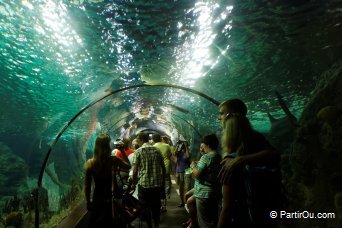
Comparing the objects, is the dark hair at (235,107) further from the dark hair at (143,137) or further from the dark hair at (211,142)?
the dark hair at (143,137)

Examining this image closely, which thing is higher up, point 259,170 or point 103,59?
point 103,59

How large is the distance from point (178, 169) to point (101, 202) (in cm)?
523

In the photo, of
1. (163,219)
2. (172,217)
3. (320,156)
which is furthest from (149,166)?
(320,156)

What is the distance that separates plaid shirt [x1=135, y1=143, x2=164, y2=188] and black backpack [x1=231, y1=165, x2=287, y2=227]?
13.2 ft

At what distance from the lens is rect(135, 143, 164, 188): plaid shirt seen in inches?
232

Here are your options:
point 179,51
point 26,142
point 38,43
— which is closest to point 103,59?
point 38,43

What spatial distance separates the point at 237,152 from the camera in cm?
226

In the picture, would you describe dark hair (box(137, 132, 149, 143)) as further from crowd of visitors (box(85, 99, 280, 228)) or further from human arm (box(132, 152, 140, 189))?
human arm (box(132, 152, 140, 189))

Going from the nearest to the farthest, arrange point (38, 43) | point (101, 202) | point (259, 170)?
point (259, 170), point (101, 202), point (38, 43)

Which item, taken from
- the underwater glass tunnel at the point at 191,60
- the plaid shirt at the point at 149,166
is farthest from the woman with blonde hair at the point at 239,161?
the underwater glass tunnel at the point at 191,60

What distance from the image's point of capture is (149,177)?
590cm

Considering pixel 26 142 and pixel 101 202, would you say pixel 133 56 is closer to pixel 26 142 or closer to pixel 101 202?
pixel 101 202

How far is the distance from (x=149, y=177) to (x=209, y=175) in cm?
175

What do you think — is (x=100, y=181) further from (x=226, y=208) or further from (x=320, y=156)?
(x=320, y=156)
